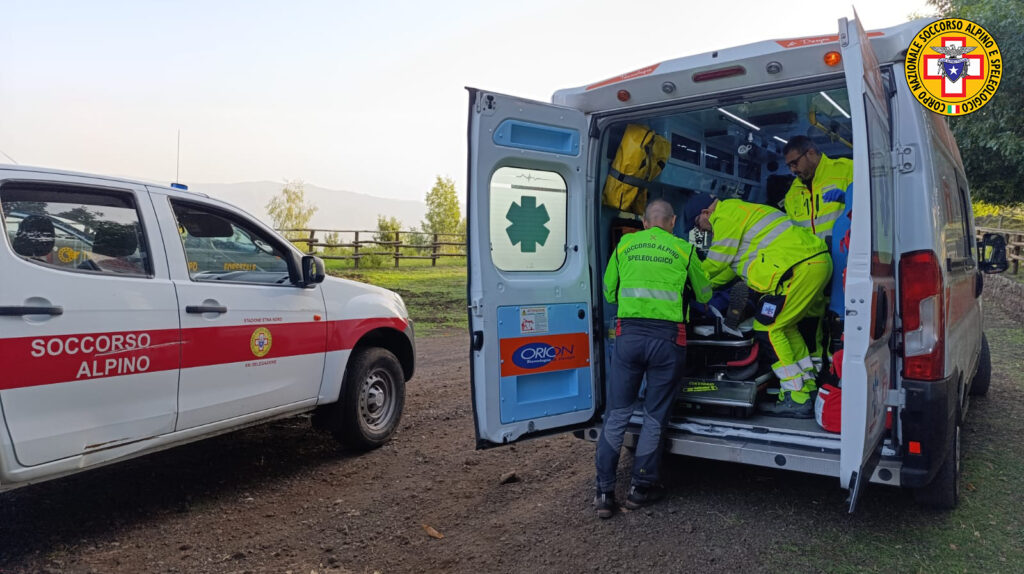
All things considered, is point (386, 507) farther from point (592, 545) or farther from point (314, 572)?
point (592, 545)

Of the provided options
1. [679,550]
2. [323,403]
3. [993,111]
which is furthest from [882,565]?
[993,111]

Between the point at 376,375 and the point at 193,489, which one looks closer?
the point at 193,489

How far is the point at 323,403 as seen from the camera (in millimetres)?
4828

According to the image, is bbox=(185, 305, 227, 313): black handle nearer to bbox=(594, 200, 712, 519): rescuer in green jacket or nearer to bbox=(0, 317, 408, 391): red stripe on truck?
bbox=(0, 317, 408, 391): red stripe on truck

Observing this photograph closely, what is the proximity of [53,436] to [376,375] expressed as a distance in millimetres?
2344

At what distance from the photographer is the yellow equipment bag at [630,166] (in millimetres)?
4629

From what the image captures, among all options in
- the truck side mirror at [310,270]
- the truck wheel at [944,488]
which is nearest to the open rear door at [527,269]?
the truck side mirror at [310,270]

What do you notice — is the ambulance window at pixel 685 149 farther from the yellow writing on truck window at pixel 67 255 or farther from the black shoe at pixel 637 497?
the yellow writing on truck window at pixel 67 255

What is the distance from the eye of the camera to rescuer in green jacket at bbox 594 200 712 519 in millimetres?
3900

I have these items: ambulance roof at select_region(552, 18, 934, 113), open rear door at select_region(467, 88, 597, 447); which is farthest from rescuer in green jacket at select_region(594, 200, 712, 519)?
ambulance roof at select_region(552, 18, 934, 113)

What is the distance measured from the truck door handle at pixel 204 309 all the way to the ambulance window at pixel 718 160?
442cm

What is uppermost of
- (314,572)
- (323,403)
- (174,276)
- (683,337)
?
(174,276)

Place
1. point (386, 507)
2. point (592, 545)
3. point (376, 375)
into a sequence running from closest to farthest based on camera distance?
point (592, 545) → point (386, 507) → point (376, 375)

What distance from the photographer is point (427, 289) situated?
17.9 meters
